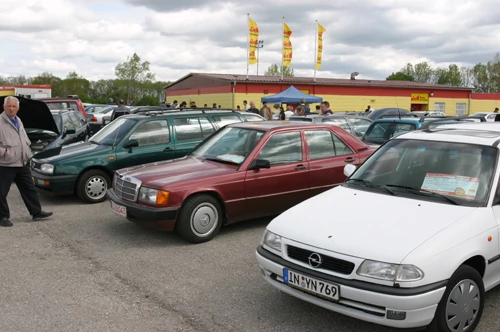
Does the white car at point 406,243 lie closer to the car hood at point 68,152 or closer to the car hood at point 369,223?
the car hood at point 369,223

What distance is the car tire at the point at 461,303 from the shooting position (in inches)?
133

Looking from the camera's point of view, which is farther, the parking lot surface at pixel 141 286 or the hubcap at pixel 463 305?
the parking lot surface at pixel 141 286

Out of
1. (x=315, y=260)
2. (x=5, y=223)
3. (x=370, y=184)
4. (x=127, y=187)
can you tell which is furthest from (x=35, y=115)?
(x=315, y=260)

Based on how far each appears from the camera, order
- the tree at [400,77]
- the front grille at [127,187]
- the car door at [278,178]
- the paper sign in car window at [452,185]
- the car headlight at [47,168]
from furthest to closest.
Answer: the tree at [400,77] < the car headlight at [47,168] < the car door at [278,178] < the front grille at [127,187] < the paper sign in car window at [452,185]

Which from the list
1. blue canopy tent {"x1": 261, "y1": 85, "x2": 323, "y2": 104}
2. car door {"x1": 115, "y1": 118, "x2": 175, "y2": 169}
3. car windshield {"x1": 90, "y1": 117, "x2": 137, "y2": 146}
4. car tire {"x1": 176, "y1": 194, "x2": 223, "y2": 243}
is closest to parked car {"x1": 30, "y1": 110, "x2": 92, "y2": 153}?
car windshield {"x1": 90, "y1": 117, "x2": 137, "y2": 146}

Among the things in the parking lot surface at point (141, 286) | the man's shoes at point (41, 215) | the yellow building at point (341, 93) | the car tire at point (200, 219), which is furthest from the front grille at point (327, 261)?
the yellow building at point (341, 93)

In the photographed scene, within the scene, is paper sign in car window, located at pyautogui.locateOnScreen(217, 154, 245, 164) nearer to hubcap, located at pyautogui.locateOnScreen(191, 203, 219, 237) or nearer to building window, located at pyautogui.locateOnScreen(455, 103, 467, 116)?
hubcap, located at pyautogui.locateOnScreen(191, 203, 219, 237)

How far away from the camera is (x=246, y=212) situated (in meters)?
6.40

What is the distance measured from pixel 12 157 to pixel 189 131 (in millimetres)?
3364

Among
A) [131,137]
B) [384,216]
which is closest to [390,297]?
[384,216]

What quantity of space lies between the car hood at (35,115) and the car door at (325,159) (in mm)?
6113

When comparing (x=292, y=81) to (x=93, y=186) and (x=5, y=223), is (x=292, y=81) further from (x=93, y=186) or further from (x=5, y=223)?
(x=5, y=223)

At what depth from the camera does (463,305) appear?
138 inches

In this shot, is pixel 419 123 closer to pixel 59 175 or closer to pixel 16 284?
pixel 59 175
